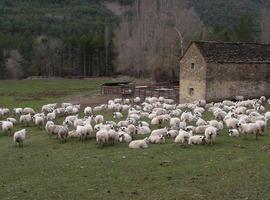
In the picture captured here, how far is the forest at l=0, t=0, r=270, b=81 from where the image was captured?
279 feet

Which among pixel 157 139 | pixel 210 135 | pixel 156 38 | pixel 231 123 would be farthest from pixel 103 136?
pixel 156 38

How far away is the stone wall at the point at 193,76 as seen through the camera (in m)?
48.0

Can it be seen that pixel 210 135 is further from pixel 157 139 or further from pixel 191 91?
pixel 191 91

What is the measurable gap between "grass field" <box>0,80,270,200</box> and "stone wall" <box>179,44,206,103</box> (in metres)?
22.9

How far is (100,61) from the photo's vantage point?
113938 mm

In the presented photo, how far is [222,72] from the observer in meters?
48.5

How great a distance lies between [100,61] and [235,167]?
3799 inches

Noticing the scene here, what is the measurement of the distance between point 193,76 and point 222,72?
269 cm

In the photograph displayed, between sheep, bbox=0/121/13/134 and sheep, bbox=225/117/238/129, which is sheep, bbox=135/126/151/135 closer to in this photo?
sheep, bbox=225/117/238/129

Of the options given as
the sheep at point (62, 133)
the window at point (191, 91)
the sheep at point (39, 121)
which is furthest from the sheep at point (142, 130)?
the window at point (191, 91)

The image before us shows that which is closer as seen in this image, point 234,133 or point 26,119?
point 234,133

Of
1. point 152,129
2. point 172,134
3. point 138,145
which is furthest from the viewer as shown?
point 152,129

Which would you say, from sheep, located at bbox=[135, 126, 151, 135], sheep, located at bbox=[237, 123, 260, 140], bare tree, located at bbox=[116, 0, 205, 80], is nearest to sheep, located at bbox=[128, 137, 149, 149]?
sheep, located at bbox=[135, 126, 151, 135]

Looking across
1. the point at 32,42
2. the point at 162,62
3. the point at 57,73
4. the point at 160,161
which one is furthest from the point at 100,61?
the point at 160,161
